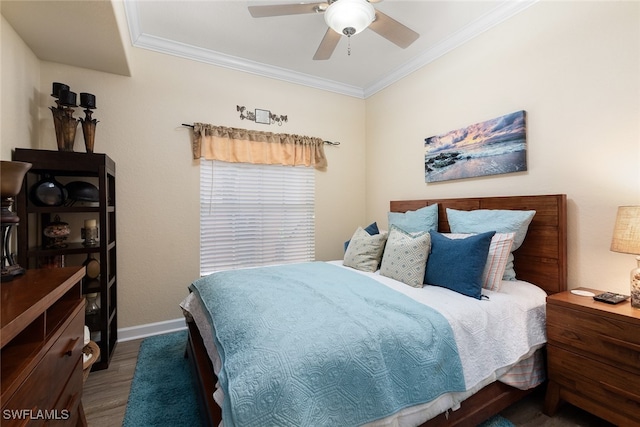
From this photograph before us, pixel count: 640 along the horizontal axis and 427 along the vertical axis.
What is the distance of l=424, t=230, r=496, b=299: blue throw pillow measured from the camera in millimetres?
1750

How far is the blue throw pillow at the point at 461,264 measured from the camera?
1.75m

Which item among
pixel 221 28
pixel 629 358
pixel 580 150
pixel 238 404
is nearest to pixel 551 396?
pixel 629 358

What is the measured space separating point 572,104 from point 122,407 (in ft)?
11.9

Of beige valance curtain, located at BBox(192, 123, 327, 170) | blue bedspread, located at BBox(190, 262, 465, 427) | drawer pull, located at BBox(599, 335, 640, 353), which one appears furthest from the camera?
beige valance curtain, located at BBox(192, 123, 327, 170)

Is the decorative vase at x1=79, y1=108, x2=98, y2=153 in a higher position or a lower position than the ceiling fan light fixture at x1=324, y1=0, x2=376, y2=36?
lower

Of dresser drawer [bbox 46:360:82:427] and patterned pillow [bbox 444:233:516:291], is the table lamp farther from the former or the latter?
dresser drawer [bbox 46:360:82:427]

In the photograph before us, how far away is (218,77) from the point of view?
3.01 metres

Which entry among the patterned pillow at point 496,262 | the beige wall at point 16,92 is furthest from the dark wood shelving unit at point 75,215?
the patterned pillow at point 496,262

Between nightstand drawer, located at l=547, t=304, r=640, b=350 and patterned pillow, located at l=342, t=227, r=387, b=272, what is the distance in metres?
1.20

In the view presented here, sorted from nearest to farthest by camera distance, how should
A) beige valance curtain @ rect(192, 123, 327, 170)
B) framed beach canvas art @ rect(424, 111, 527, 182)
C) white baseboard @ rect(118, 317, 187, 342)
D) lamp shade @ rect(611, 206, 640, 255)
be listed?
1. lamp shade @ rect(611, 206, 640, 255)
2. framed beach canvas art @ rect(424, 111, 527, 182)
3. white baseboard @ rect(118, 317, 187, 342)
4. beige valance curtain @ rect(192, 123, 327, 170)

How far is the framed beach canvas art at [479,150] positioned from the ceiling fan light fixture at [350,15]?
1397 mm

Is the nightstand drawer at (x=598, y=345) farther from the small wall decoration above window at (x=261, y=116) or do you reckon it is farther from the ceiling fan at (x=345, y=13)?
the small wall decoration above window at (x=261, y=116)

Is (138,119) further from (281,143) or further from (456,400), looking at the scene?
(456,400)

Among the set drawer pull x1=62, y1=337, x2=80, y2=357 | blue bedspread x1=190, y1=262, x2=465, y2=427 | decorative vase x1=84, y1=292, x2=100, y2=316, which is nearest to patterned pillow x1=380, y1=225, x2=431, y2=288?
blue bedspread x1=190, y1=262, x2=465, y2=427
